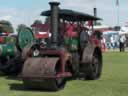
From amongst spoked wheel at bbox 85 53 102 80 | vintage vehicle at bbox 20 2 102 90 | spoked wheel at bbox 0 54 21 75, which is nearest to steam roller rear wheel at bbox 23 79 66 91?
vintage vehicle at bbox 20 2 102 90

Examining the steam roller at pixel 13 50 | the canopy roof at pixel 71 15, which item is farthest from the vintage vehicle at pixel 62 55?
the steam roller at pixel 13 50

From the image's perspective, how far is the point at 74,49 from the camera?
1336 cm

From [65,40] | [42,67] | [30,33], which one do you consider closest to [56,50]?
[42,67]

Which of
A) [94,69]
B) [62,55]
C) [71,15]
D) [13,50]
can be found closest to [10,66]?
[13,50]

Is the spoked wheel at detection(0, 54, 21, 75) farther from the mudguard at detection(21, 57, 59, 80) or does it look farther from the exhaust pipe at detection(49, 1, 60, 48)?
the mudguard at detection(21, 57, 59, 80)

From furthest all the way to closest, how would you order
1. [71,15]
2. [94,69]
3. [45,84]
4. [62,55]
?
[94,69] → [71,15] → [62,55] → [45,84]

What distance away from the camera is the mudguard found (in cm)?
1091

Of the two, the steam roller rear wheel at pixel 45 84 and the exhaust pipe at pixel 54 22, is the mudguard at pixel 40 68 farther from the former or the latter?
the exhaust pipe at pixel 54 22

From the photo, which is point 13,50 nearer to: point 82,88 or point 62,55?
point 62,55

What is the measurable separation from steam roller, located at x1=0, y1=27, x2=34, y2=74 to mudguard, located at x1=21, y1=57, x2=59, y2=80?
9.90 feet

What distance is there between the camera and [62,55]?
11.4 meters

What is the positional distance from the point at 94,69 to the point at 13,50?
313 centimetres

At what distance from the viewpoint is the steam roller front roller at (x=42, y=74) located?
429 inches

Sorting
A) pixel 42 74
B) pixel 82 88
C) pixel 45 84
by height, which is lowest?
pixel 82 88
